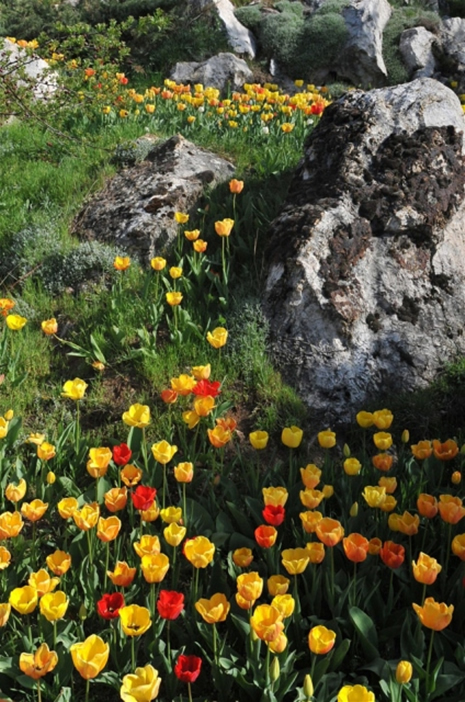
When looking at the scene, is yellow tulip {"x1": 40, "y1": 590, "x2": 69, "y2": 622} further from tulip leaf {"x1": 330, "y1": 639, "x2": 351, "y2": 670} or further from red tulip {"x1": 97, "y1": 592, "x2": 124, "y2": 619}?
tulip leaf {"x1": 330, "y1": 639, "x2": 351, "y2": 670}

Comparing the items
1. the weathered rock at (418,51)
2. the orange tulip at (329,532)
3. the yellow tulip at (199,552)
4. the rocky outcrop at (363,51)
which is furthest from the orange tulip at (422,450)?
the weathered rock at (418,51)

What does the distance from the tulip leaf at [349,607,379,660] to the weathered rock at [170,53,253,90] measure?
7742mm

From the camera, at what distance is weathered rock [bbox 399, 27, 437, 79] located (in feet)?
35.2

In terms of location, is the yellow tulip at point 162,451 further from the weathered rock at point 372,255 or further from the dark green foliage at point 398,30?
the dark green foliage at point 398,30

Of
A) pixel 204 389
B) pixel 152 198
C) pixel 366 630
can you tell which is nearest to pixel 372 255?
pixel 204 389

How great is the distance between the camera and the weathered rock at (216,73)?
892 centimetres

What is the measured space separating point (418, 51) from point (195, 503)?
32.1ft

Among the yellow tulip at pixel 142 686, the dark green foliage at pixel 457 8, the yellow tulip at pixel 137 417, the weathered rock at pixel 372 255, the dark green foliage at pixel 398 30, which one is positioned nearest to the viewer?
the yellow tulip at pixel 142 686

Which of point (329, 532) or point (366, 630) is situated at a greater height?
point (329, 532)

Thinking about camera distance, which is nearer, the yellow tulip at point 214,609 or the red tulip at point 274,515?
the yellow tulip at point 214,609

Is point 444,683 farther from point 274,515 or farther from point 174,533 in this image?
point 174,533

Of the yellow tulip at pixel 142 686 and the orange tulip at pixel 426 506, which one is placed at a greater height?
the orange tulip at pixel 426 506

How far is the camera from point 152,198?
16.8 ft

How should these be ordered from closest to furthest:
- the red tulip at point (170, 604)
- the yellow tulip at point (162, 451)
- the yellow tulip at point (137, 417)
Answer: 1. the red tulip at point (170, 604)
2. the yellow tulip at point (162, 451)
3. the yellow tulip at point (137, 417)
